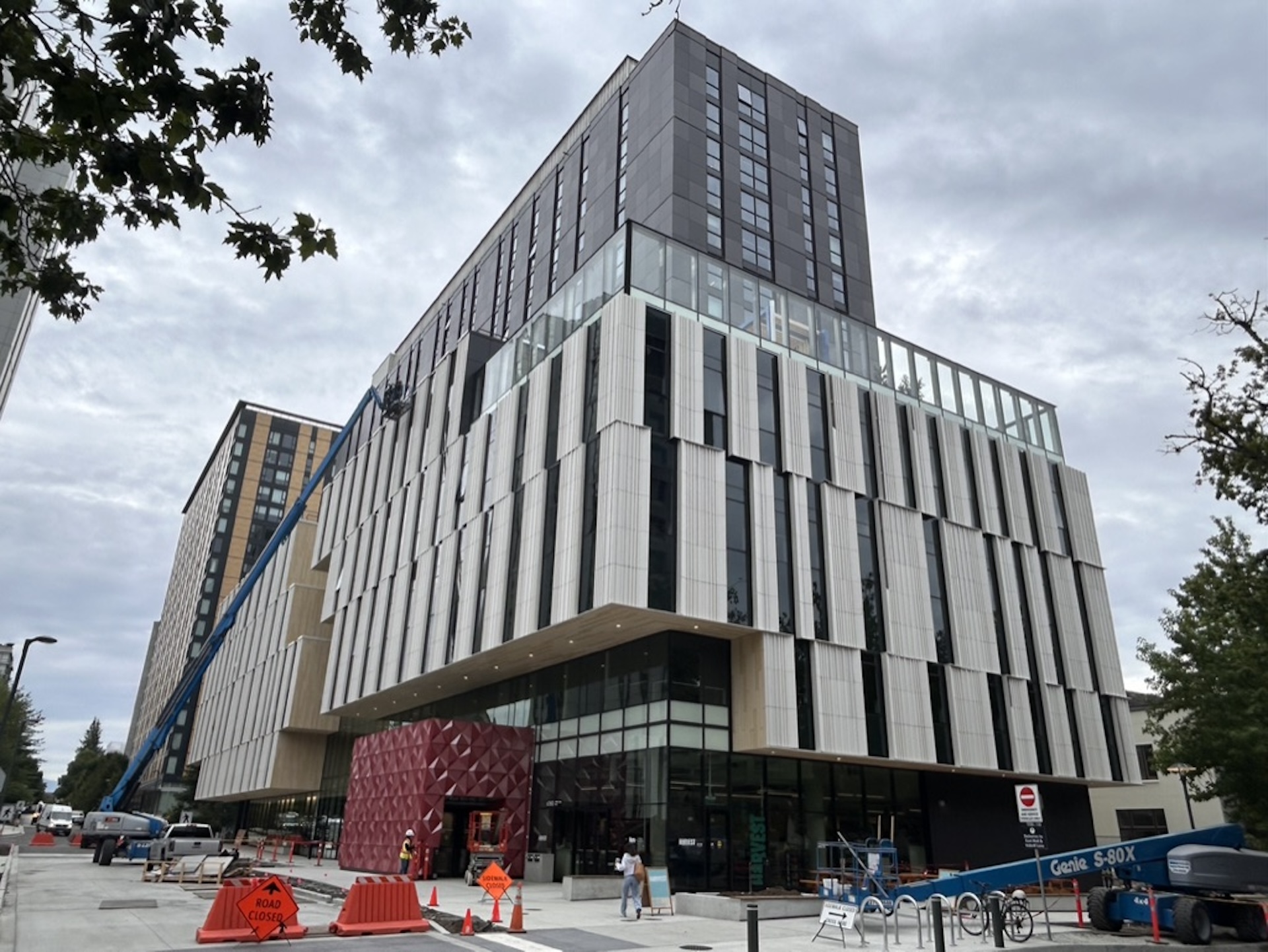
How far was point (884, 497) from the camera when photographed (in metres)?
35.4

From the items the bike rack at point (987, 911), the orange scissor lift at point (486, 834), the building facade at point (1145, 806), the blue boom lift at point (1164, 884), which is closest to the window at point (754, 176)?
the orange scissor lift at point (486, 834)

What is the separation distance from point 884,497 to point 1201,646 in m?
14.2

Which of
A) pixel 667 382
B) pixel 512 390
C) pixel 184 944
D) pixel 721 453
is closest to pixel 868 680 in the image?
pixel 721 453

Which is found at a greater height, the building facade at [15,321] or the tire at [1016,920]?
the building facade at [15,321]

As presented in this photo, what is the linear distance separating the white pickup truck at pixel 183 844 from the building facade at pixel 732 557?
5972 mm

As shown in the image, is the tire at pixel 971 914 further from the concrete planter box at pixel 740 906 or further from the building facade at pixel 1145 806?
the building facade at pixel 1145 806

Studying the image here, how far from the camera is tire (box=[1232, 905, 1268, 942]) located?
59.2 feet

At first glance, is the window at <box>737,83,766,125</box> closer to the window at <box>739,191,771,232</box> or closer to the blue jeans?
the window at <box>739,191,771,232</box>

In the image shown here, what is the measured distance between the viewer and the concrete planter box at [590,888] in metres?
25.3

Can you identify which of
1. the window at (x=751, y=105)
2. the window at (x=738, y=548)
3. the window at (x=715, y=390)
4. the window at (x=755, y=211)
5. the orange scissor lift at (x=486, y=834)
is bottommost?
the orange scissor lift at (x=486, y=834)

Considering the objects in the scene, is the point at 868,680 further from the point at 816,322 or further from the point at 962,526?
the point at 816,322

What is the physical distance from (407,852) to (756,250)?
105 feet

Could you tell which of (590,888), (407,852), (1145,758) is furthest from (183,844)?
(1145,758)

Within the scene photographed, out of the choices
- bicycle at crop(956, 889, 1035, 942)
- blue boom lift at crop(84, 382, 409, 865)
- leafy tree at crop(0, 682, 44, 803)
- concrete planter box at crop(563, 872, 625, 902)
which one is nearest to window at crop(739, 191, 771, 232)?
blue boom lift at crop(84, 382, 409, 865)
